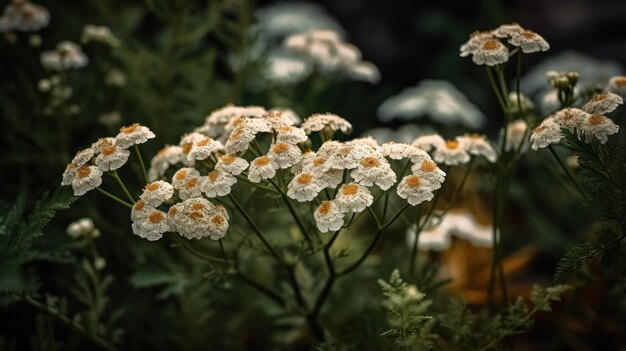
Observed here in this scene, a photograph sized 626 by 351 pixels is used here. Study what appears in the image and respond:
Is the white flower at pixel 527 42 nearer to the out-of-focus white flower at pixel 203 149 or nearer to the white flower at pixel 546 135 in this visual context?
the white flower at pixel 546 135

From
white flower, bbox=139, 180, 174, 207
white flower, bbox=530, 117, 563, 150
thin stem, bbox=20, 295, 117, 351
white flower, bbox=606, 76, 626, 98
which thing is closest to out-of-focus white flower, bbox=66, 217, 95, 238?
thin stem, bbox=20, 295, 117, 351

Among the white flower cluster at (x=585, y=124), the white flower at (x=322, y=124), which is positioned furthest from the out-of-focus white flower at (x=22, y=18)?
the white flower cluster at (x=585, y=124)

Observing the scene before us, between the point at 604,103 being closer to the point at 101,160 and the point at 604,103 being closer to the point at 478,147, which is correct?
the point at 478,147

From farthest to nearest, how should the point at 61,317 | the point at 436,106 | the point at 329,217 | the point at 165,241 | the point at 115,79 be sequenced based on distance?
the point at 436,106, the point at 165,241, the point at 115,79, the point at 61,317, the point at 329,217

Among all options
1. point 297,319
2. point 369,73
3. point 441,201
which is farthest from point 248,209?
point 441,201

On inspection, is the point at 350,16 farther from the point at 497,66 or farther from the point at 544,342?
the point at 497,66

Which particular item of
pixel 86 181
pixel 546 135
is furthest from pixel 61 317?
pixel 546 135
